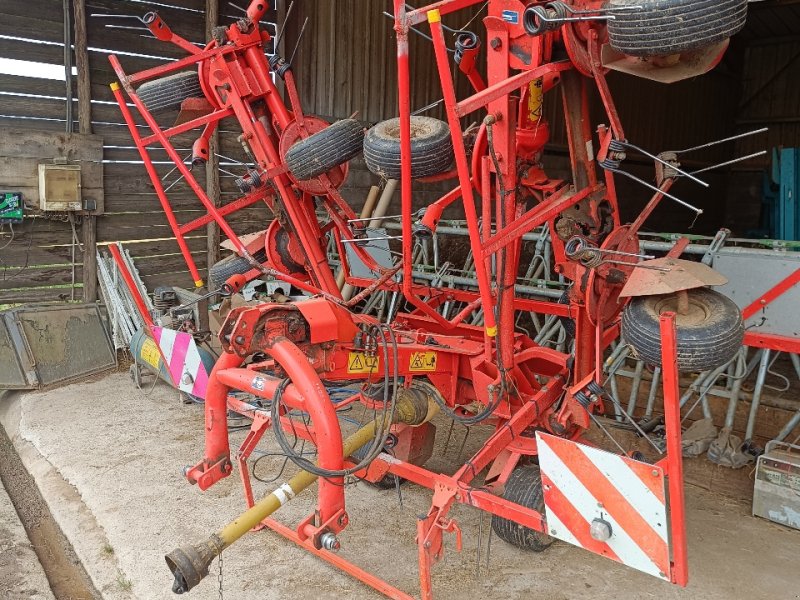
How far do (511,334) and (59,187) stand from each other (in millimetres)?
4898

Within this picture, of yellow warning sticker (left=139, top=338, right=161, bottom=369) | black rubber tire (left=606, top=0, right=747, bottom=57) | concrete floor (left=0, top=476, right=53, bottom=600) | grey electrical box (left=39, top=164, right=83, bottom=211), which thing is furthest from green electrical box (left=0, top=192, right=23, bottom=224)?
black rubber tire (left=606, top=0, right=747, bottom=57)

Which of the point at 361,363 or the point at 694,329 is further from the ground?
the point at 694,329

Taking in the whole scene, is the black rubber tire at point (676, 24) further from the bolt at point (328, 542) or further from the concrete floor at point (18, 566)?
the concrete floor at point (18, 566)

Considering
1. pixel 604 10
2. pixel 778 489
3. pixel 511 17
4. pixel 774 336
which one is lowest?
pixel 778 489

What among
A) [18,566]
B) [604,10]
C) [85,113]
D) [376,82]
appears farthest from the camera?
[376,82]

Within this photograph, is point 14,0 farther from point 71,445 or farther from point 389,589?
point 389,589

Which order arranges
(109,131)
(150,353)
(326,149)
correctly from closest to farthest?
(326,149), (150,353), (109,131)

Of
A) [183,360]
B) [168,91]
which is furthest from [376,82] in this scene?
[183,360]

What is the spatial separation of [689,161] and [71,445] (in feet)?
50.5

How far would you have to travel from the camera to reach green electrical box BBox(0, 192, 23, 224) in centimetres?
604

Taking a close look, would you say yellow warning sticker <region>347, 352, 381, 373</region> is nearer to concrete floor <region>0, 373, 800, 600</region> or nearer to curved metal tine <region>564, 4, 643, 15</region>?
concrete floor <region>0, 373, 800, 600</region>

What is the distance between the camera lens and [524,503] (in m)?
3.28

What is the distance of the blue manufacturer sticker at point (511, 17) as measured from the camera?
118 inches

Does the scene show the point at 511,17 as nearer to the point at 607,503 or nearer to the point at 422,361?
the point at 422,361
